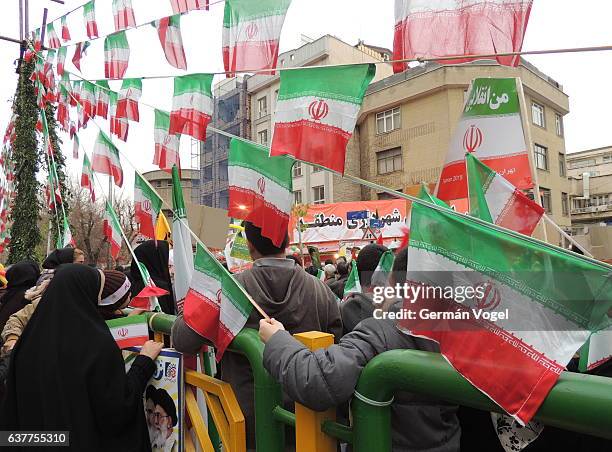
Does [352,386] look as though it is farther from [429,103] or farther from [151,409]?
[429,103]

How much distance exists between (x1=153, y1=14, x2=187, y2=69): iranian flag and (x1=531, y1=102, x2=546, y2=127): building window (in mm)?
27559

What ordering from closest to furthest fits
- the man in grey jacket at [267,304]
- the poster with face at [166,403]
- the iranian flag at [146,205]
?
the man in grey jacket at [267,304] < the poster with face at [166,403] < the iranian flag at [146,205]

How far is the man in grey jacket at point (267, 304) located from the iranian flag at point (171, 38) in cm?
288

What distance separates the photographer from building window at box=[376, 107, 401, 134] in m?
28.5

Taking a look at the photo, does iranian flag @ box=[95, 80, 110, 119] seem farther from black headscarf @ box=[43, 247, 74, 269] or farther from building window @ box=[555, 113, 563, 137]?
building window @ box=[555, 113, 563, 137]

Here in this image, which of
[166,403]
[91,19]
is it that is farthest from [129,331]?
[91,19]

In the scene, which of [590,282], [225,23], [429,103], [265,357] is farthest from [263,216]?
[429,103]

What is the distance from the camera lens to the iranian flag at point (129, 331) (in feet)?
8.14

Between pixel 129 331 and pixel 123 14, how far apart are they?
4.08 metres

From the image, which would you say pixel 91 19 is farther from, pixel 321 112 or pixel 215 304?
pixel 215 304

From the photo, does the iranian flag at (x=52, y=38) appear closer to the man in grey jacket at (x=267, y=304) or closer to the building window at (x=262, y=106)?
the man in grey jacket at (x=267, y=304)

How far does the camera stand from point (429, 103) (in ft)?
87.6

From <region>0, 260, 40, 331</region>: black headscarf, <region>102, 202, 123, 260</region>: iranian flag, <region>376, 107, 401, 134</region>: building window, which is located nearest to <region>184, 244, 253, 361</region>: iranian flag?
<region>102, 202, 123, 260</region>: iranian flag

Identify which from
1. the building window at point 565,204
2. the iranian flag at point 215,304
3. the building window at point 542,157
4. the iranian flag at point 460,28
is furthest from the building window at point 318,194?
the iranian flag at point 460,28
